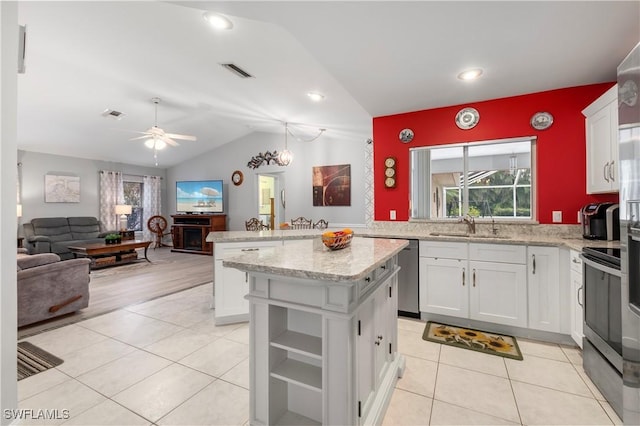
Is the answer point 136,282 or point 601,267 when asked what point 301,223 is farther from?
point 601,267

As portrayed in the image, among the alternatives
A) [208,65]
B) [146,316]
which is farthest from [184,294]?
[208,65]

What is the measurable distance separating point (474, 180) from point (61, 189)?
27.8ft

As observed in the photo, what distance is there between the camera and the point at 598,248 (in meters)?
1.91

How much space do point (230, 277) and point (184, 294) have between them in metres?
1.48

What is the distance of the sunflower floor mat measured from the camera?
2355 mm

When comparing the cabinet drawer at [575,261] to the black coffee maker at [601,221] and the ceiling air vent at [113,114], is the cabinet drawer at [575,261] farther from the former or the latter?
the ceiling air vent at [113,114]

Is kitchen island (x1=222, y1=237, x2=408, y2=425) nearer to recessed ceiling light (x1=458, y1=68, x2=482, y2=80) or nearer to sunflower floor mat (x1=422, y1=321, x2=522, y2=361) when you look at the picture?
sunflower floor mat (x1=422, y1=321, x2=522, y2=361)

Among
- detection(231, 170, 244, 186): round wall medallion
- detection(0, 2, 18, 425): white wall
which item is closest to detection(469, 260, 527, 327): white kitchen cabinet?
detection(0, 2, 18, 425): white wall

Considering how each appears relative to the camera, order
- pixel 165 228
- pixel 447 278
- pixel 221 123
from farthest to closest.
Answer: pixel 165 228 → pixel 221 123 → pixel 447 278

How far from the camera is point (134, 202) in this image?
813cm

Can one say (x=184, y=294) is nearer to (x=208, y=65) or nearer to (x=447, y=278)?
(x=208, y=65)

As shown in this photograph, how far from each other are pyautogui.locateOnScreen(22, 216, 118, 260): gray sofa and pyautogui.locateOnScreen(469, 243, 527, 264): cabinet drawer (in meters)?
7.25

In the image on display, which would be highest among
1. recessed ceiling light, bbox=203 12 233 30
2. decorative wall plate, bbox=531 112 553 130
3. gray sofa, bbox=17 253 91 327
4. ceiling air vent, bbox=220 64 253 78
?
ceiling air vent, bbox=220 64 253 78

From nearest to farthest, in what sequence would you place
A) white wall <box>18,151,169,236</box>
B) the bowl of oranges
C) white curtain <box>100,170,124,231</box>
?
the bowl of oranges → white wall <box>18,151,169,236</box> → white curtain <box>100,170,124,231</box>
